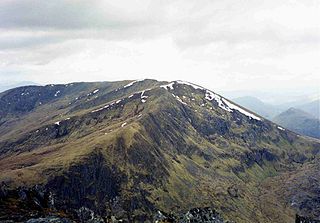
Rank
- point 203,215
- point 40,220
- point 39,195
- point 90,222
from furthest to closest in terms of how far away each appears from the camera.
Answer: point 203,215
point 39,195
point 90,222
point 40,220

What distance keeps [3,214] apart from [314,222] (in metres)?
90.1

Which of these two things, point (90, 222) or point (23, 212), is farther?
point (90, 222)

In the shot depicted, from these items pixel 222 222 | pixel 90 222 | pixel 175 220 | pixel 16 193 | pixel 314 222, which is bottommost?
pixel 314 222

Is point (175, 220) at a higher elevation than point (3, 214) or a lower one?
lower

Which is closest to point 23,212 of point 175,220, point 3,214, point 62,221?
point 3,214

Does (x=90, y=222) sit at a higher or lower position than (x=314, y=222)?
higher

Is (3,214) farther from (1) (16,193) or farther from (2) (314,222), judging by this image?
(2) (314,222)

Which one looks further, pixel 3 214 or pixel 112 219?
pixel 112 219

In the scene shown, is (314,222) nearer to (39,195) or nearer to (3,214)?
(39,195)

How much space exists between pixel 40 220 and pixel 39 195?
27469 millimetres

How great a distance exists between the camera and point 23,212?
2362 inches

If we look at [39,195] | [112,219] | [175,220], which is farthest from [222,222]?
[39,195]

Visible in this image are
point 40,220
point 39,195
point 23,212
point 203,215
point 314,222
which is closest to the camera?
point 40,220

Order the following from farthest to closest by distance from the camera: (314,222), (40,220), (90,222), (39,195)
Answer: (314,222) → (39,195) → (90,222) → (40,220)
